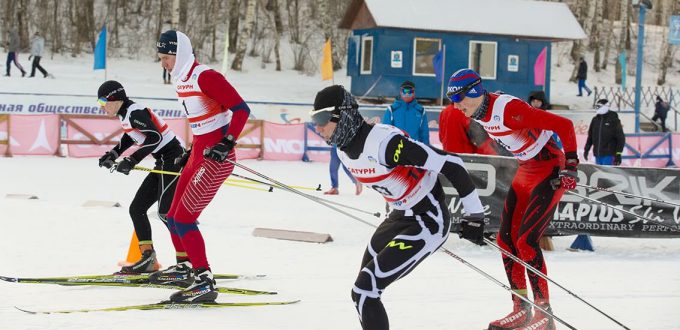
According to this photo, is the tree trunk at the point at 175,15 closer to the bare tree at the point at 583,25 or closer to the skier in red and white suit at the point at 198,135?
the bare tree at the point at 583,25

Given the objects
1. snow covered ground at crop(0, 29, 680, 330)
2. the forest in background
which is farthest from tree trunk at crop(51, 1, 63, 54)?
snow covered ground at crop(0, 29, 680, 330)

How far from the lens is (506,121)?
581 centimetres

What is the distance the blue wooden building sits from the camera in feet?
99.3

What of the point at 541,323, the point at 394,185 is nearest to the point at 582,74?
the point at 541,323

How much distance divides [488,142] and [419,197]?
566 centimetres

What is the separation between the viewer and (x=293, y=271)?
7895 millimetres

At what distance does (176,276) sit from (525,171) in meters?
2.77

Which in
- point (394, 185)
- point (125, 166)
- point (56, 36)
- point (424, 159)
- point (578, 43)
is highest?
point (578, 43)

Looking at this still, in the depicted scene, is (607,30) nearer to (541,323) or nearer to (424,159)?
(541,323)

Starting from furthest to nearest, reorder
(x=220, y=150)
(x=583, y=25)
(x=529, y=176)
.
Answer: (x=583, y=25) < (x=529, y=176) < (x=220, y=150)

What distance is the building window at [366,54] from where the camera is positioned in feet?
101

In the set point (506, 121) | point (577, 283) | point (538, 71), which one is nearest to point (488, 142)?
point (577, 283)

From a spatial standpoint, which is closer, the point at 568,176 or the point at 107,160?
the point at 568,176

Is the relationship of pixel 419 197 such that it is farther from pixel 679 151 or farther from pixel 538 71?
pixel 538 71
